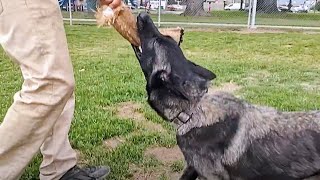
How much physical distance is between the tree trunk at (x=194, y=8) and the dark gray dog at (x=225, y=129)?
1491 cm

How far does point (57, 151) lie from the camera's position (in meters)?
3.00

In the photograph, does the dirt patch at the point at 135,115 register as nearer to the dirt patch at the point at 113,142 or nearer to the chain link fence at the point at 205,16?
the dirt patch at the point at 113,142

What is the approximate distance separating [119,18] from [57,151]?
901 mm

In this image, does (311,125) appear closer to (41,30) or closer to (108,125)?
(41,30)

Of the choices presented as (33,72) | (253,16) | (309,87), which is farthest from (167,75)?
(253,16)

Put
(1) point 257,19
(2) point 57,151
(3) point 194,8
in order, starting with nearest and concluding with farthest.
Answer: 1. (2) point 57,151
2. (1) point 257,19
3. (3) point 194,8

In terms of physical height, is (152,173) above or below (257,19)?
above

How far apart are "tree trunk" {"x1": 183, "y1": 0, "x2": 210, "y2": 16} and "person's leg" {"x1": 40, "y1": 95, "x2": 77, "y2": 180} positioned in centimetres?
1485

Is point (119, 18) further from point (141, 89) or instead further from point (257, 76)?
point (257, 76)

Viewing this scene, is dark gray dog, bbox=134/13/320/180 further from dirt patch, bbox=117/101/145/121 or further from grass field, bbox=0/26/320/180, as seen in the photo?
dirt patch, bbox=117/101/145/121

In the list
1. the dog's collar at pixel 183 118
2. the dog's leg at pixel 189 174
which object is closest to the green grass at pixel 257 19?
the dog's leg at pixel 189 174

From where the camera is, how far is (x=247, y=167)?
8.93 feet

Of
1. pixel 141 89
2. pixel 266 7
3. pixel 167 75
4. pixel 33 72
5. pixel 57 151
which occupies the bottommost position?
pixel 266 7

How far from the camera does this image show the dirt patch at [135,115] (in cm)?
440
